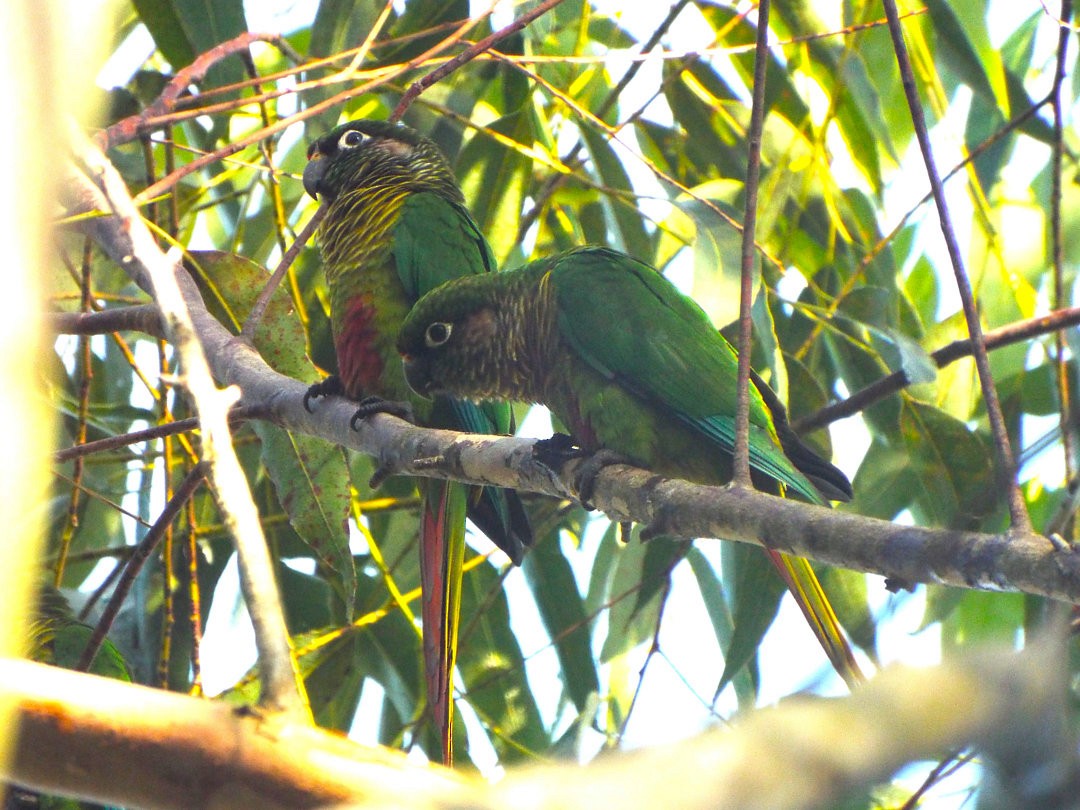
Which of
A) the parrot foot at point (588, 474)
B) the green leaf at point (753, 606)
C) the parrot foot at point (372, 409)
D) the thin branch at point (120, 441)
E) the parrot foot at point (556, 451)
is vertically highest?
the parrot foot at point (372, 409)

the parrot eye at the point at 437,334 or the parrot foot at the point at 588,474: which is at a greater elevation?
the parrot eye at the point at 437,334

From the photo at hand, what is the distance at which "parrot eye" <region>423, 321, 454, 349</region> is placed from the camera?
7.56 feet

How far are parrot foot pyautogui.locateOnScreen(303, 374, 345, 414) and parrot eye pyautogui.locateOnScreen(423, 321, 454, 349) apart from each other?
20cm

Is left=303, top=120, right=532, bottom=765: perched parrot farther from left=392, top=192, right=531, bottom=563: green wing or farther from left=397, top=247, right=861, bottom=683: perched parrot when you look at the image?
left=397, top=247, right=861, bottom=683: perched parrot

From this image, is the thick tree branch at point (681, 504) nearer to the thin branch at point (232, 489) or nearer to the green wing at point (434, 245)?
the thin branch at point (232, 489)

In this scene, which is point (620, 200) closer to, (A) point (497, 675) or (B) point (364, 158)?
(B) point (364, 158)

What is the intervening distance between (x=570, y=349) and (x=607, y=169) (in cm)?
54

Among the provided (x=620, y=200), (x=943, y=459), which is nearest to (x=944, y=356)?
(x=943, y=459)

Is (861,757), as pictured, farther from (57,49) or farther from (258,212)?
(258,212)

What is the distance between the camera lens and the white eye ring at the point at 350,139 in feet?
9.36

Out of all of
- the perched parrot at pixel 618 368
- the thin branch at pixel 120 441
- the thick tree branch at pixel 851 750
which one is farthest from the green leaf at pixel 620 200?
the thick tree branch at pixel 851 750

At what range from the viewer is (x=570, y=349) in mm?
2125

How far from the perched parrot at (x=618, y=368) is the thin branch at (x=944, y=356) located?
35cm

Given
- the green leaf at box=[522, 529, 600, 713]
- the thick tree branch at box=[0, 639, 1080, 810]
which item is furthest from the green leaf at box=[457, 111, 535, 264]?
the thick tree branch at box=[0, 639, 1080, 810]
